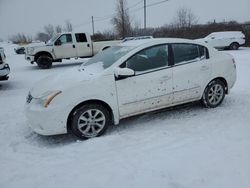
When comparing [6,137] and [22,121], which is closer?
[6,137]

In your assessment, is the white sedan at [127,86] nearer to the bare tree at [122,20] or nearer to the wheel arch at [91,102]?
the wheel arch at [91,102]

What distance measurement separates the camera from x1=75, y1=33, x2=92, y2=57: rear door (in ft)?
51.6

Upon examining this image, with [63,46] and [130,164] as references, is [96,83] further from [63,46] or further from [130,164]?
[63,46]

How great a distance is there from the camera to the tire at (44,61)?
14.9 m

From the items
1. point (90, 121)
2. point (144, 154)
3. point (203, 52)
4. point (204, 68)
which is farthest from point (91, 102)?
point (203, 52)

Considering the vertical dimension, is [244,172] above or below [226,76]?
below

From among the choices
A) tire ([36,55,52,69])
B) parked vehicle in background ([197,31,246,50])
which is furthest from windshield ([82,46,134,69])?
parked vehicle in background ([197,31,246,50])

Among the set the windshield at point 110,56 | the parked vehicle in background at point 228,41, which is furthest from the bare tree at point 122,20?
the windshield at point 110,56

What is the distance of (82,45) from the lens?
1581 centimetres

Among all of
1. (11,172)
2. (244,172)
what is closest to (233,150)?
(244,172)

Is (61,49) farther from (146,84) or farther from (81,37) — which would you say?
(146,84)

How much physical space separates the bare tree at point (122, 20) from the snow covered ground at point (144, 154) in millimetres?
32466

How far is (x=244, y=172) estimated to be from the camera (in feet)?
10.8

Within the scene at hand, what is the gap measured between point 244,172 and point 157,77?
7.48 ft
